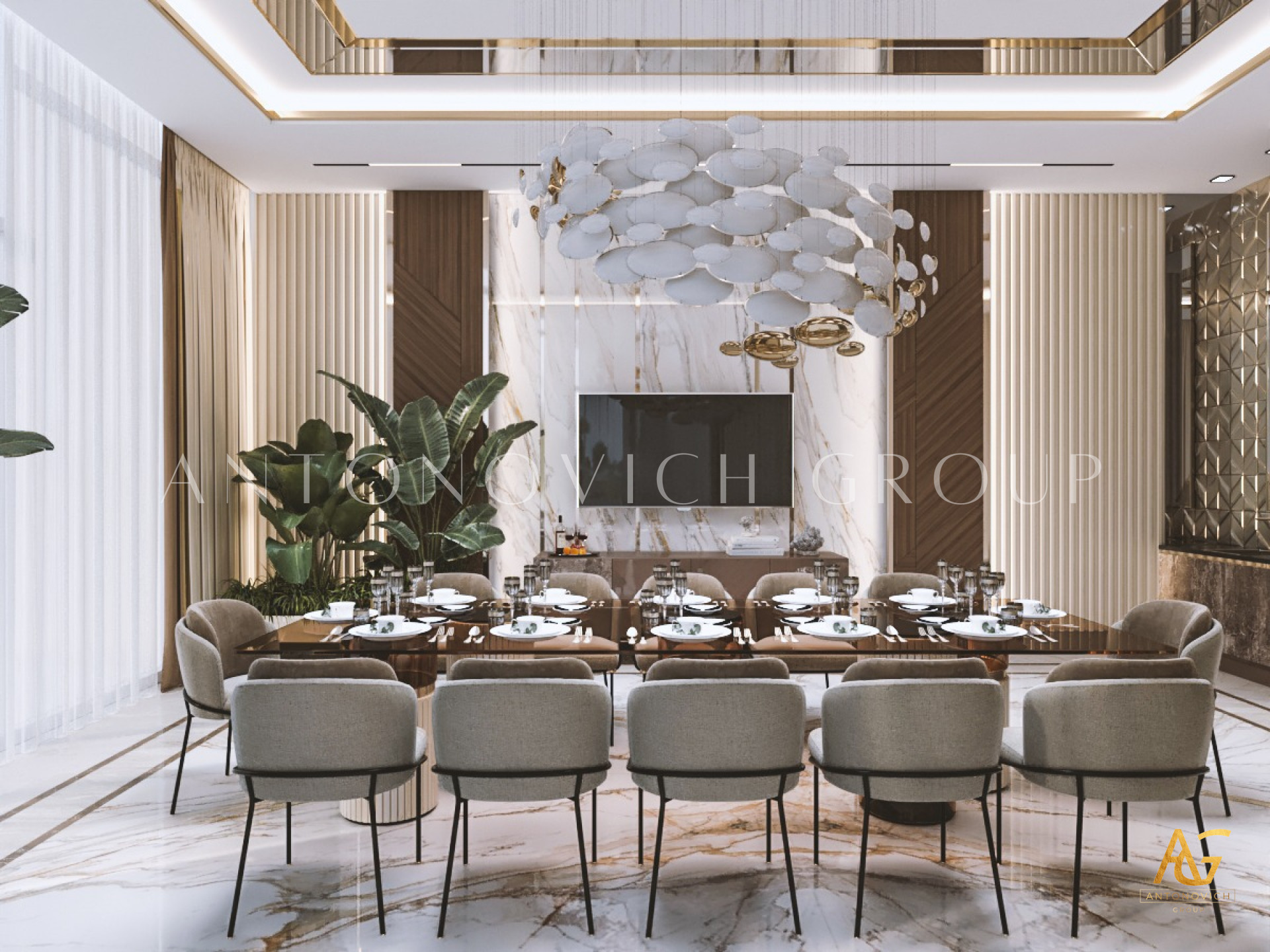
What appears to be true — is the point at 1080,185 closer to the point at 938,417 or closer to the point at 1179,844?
the point at 938,417

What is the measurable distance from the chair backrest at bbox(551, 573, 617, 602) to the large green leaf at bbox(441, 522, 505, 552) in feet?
4.63

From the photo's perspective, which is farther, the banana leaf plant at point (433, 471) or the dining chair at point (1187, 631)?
the banana leaf plant at point (433, 471)

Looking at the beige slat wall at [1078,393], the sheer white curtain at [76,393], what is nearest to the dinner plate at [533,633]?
the sheer white curtain at [76,393]

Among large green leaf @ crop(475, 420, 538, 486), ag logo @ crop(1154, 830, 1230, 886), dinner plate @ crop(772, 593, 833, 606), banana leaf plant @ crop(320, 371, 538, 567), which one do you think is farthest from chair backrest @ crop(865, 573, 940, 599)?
large green leaf @ crop(475, 420, 538, 486)

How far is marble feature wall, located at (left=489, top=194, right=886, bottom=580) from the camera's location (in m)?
7.19

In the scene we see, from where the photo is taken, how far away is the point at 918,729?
266 cm

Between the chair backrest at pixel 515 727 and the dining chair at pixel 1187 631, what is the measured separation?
1979 mm

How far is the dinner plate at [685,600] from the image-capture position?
382cm

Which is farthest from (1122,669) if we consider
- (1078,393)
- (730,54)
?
(1078,393)

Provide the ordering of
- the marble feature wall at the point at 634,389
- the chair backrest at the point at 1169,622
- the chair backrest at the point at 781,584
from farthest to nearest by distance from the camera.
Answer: the marble feature wall at the point at 634,389, the chair backrest at the point at 781,584, the chair backrest at the point at 1169,622

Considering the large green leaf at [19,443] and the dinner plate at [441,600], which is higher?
the large green leaf at [19,443]

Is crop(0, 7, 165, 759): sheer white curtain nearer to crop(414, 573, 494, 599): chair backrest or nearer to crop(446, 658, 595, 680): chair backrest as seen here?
crop(414, 573, 494, 599): chair backrest

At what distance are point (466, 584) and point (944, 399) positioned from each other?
12.9ft

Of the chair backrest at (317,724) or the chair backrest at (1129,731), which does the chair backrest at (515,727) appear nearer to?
the chair backrest at (317,724)
